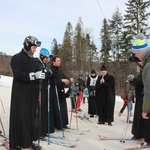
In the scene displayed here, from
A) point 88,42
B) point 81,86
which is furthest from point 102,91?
point 88,42

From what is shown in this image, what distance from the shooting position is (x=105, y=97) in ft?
30.6

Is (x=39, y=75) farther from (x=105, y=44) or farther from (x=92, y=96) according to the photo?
(x=105, y=44)

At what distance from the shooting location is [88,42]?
5388 cm

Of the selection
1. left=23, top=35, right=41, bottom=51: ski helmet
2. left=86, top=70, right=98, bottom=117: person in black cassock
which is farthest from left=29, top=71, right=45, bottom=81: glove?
left=86, top=70, right=98, bottom=117: person in black cassock

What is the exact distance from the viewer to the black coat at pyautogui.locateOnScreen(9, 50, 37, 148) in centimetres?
514

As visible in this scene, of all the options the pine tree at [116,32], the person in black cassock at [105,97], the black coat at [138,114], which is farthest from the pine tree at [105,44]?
the black coat at [138,114]

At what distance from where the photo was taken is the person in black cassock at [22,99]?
512 centimetres

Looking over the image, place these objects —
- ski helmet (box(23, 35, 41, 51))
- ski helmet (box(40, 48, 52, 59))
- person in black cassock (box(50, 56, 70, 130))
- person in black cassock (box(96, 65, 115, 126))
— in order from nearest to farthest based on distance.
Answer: ski helmet (box(23, 35, 41, 51)), ski helmet (box(40, 48, 52, 59)), person in black cassock (box(50, 56, 70, 130)), person in black cassock (box(96, 65, 115, 126))

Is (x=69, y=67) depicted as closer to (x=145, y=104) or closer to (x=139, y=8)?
(x=139, y=8)

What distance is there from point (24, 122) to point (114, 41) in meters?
45.6

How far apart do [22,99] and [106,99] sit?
4.67 meters

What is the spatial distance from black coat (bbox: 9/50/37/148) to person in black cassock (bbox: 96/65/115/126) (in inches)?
171

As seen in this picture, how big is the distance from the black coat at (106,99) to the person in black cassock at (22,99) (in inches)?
170

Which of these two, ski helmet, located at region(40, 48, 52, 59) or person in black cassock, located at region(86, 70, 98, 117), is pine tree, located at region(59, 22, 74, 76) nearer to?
person in black cassock, located at region(86, 70, 98, 117)
